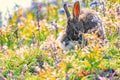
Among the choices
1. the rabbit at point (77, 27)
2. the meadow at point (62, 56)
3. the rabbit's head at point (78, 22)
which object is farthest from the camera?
the rabbit's head at point (78, 22)

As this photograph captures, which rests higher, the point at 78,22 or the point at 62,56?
the point at 78,22

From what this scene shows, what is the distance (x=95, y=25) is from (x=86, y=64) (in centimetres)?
190

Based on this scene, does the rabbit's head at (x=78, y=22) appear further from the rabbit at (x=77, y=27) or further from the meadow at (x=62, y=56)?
the meadow at (x=62, y=56)

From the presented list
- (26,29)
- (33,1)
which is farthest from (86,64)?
(33,1)

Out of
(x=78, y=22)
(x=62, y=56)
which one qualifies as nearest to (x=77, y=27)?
(x=78, y=22)

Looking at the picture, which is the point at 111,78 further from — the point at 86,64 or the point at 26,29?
the point at 26,29

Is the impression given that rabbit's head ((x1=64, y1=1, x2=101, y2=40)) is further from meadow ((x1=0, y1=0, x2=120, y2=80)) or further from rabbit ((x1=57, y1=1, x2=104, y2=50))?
meadow ((x1=0, y1=0, x2=120, y2=80))

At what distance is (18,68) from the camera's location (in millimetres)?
6898

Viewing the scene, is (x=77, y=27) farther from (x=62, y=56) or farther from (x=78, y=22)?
(x=62, y=56)

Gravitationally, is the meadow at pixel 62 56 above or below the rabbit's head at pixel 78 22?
below

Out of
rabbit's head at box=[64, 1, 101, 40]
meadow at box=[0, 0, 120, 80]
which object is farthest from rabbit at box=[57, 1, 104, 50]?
meadow at box=[0, 0, 120, 80]

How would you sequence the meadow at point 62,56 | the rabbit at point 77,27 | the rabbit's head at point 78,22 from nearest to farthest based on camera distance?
the meadow at point 62,56
the rabbit at point 77,27
the rabbit's head at point 78,22

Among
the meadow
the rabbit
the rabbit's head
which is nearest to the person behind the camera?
the meadow

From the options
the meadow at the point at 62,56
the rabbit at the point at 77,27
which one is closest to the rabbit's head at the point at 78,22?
the rabbit at the point at 77,27
